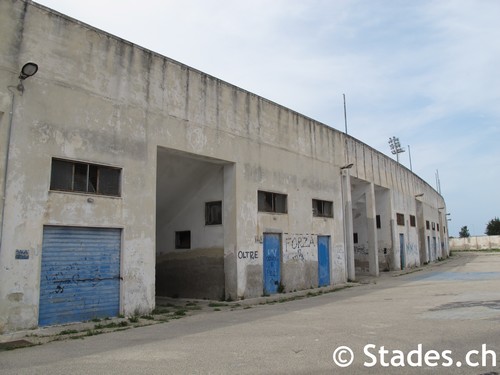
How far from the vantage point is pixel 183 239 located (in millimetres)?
15625

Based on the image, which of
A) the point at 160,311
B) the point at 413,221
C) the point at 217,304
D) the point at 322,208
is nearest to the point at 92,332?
the point at 160,311

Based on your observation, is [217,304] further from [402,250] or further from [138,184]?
[402,250]

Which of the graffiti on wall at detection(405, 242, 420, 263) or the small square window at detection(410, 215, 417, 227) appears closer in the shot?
the graffiti on wall at detection(405, 242, 420, 263)

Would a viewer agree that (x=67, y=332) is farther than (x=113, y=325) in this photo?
No

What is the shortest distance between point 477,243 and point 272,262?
2625 inches

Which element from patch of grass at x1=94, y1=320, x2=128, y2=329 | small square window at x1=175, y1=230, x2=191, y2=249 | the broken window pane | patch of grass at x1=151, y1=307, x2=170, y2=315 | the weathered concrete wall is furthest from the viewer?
the weathered concrete wall

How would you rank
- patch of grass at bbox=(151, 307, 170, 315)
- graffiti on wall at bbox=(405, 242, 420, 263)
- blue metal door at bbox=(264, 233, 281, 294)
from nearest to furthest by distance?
patch of grass at bbox=(151, 307, 170, 315)
blue metal door at bbox=(264, 233, 281, 294)
graffiti on wall at bbox=(405, 242, 420, 263)

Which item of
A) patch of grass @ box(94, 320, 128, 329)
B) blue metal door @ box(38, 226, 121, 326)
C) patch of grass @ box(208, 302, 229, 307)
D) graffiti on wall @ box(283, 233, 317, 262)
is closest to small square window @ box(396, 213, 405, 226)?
graffiti on wall @ box(283, 233, 317, 262)

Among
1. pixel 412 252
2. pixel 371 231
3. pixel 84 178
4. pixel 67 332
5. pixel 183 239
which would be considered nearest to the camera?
pixel 67 332

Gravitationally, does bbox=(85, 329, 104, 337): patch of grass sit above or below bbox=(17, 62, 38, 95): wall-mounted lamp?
below

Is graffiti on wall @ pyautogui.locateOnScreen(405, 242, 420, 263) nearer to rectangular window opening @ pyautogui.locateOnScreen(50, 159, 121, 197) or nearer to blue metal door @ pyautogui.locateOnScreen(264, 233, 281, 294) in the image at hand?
blue metal door @ pyautogui.locateOnScreen(264, 233, 281, 294)

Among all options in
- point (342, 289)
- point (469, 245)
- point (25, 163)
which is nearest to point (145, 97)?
point (25, 163)

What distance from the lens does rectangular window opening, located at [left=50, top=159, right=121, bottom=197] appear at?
9.85m

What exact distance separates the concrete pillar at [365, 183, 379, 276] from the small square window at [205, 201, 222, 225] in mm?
12563
